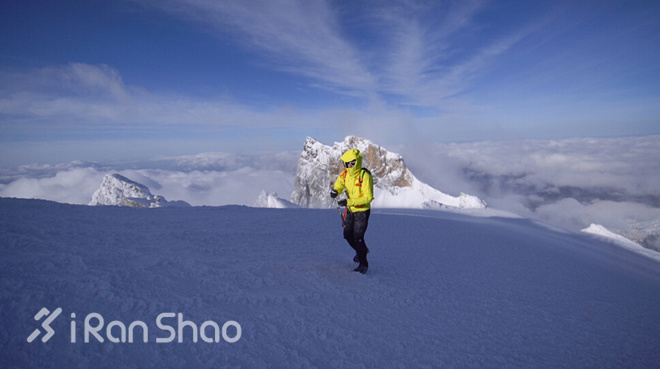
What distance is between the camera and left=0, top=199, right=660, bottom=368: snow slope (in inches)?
118

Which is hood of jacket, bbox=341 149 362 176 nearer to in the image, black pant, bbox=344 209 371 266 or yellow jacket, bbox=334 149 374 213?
yellow jacket, bbox=334 149 374 213

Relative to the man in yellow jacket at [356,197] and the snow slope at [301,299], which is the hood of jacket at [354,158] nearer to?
the man in yellow jacket at [356,197]

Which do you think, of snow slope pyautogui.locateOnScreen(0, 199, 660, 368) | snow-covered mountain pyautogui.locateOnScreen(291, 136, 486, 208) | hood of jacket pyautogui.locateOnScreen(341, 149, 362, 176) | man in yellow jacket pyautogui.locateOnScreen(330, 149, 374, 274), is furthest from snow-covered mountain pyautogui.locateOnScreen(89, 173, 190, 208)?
snow-covered mountain pyautogui.locateOnScreen(291, 136, 486, 208)

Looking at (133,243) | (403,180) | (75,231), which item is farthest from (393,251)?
(403,180)

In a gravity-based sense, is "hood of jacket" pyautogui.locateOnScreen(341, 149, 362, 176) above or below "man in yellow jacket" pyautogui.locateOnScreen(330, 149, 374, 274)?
above

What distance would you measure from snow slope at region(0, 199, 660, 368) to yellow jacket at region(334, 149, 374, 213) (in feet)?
4.49

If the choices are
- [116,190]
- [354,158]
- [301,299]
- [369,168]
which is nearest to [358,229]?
[354,158]

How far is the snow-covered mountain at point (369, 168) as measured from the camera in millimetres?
134125

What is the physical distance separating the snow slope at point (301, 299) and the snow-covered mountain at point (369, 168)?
4854 inches

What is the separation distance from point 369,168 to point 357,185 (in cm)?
12949

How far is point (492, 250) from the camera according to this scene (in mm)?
8289

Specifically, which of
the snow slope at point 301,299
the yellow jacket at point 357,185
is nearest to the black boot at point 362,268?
the snow slope at point 301,299

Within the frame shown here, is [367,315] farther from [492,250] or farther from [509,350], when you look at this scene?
[492,250]

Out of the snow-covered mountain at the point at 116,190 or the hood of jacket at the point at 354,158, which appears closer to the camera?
the hood of jacket at the point at 354,158
